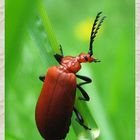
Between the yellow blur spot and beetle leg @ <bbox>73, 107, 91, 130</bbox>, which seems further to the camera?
the yellow blur spot

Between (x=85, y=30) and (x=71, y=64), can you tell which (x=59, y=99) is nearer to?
(x=71, y=64)

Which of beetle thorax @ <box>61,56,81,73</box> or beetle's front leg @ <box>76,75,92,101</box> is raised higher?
beetle thorax @ <box>61,56,81,73</box>

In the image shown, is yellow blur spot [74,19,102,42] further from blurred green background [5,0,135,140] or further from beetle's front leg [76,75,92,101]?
beetle's front leg [76,75,92,101]

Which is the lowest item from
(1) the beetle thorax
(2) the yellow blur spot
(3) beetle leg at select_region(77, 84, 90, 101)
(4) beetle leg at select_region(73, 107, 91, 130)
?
(4) beetle leg at select_region(73, 107, 91, 130)

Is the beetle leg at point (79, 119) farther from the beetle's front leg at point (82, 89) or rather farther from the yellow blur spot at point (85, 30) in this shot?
the yellow blur spot at point (85, 30)

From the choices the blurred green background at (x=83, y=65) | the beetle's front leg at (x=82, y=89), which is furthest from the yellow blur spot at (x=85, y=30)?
the beetle's front leg at (x=82, y=89)

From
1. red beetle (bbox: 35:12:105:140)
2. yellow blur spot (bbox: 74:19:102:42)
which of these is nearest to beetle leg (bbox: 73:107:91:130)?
red beetle (bbox: 35:12:105:140)
